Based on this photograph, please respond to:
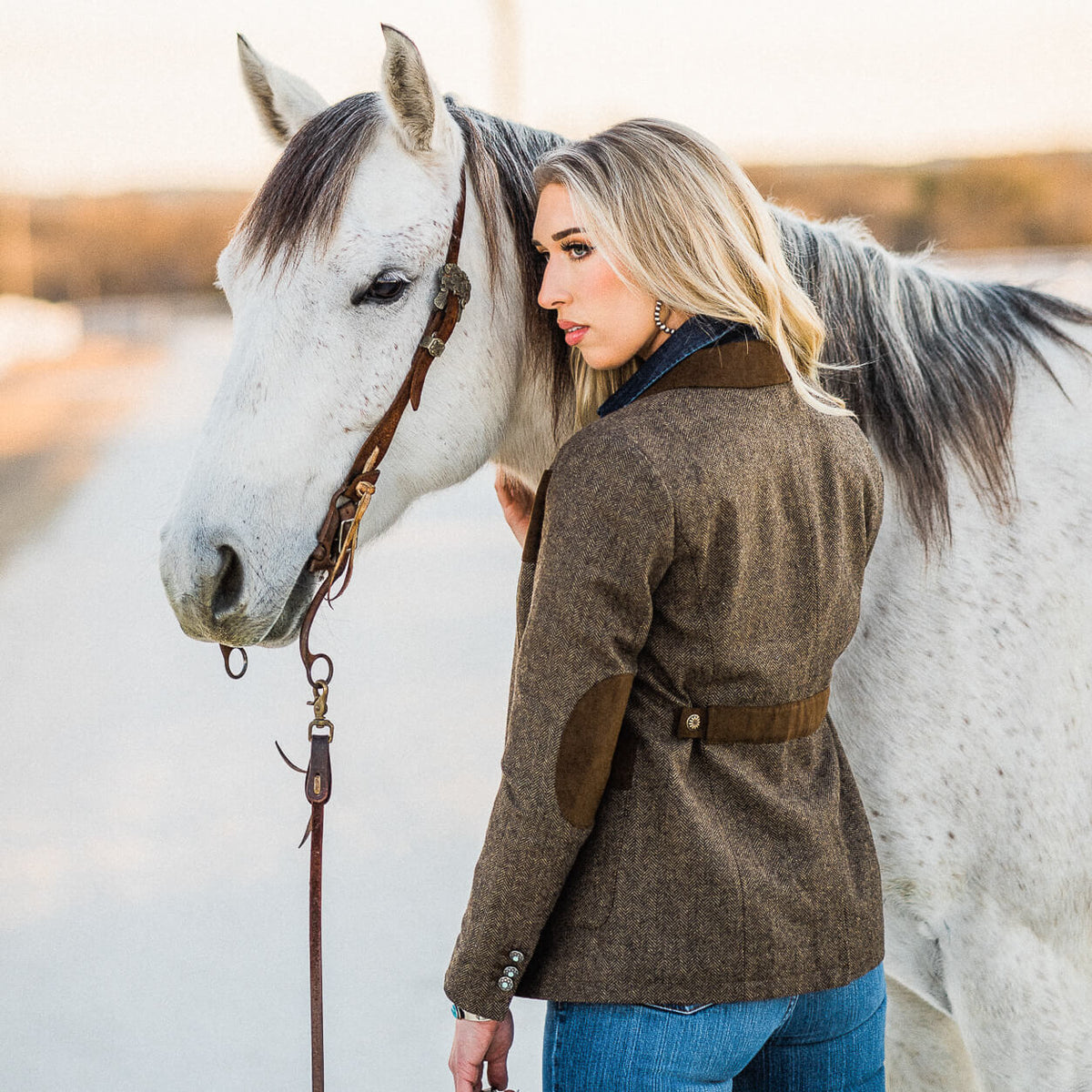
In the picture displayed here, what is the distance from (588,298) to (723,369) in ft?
0.66

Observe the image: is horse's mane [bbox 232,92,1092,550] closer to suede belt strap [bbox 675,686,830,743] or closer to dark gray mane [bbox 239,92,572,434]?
dark gray mane [bbox 239,92,572,434]

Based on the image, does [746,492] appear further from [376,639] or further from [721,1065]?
[376,639]

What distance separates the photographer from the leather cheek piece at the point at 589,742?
1.17 meters

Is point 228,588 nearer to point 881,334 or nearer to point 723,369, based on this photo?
point 723,369

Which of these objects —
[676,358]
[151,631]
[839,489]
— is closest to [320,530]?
[676,358]

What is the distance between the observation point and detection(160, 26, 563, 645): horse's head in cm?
158

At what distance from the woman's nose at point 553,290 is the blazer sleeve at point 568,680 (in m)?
0.26

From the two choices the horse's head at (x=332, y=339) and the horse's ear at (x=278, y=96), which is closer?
the horse's head at (x=332, y=339)

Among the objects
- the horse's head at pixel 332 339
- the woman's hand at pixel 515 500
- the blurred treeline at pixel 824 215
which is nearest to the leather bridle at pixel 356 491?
the horse's head at pixel 332 339

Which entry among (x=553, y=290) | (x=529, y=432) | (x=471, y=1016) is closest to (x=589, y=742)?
(x=471, y=1016)

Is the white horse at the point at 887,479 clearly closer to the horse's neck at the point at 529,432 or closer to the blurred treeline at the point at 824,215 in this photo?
the horse's neck at the point at 529,432

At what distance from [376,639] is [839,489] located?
5125mm

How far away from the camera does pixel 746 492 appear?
1.19 metres

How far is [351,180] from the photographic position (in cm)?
166
